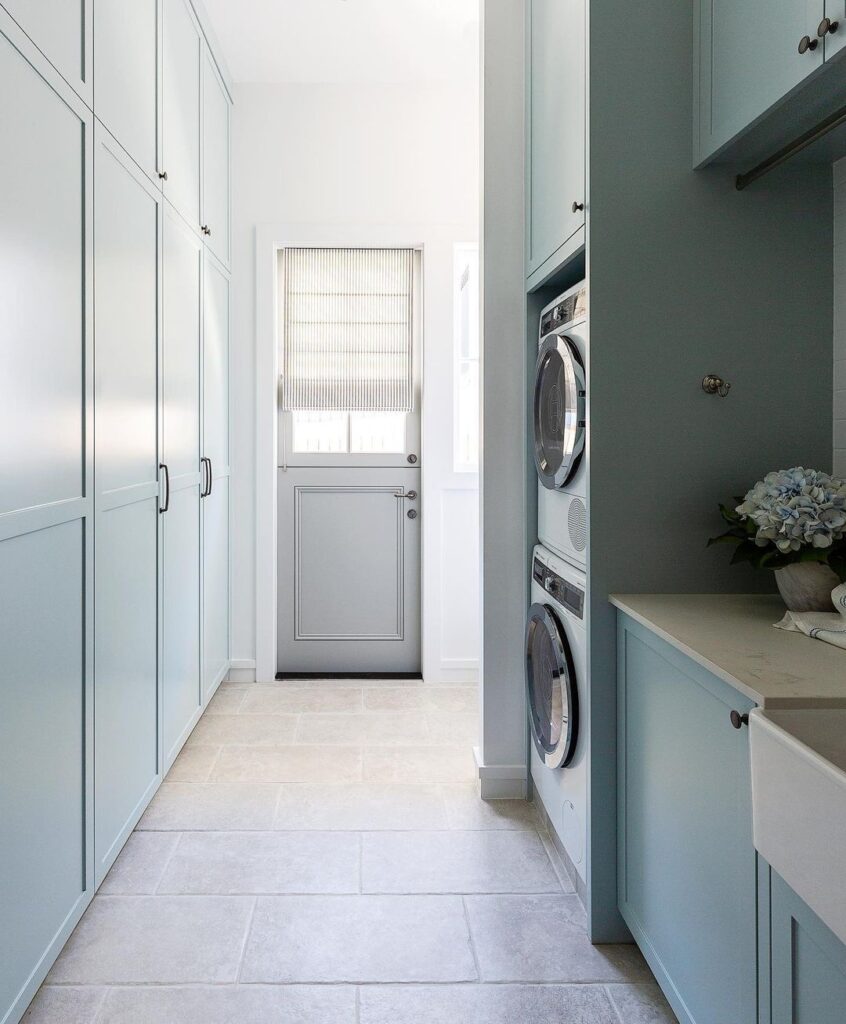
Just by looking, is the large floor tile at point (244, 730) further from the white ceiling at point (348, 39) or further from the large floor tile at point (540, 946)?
the white ceiling at point (348, 39)

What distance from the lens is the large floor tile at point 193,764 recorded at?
2867 mm

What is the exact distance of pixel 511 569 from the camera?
2.63 meters

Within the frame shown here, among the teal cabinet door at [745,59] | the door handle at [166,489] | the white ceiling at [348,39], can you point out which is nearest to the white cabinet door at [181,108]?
the white ceiling at [348,39]

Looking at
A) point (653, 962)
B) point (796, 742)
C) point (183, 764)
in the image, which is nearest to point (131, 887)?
point (183, 764)

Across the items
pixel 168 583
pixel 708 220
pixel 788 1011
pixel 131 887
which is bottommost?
pixel 131 887

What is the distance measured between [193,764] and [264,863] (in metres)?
0.81

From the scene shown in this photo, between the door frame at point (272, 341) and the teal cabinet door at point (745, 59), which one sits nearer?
the teal cabinet door at point (745, 59)

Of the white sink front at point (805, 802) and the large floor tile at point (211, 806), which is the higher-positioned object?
the white sink front at point (805, 802)

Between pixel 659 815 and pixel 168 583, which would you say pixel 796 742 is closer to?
pixel 659 815

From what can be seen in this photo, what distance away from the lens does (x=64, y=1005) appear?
168cm

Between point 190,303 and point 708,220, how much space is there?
1969 millimetres

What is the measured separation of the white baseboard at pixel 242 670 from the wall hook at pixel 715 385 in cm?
286

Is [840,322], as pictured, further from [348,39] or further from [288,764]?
[348,39]

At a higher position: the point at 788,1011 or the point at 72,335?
the point at 72,335
